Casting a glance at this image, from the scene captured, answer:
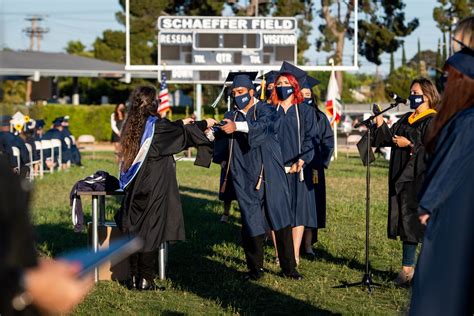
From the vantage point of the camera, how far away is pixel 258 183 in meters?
9.91

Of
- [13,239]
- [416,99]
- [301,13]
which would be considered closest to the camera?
[13,239]

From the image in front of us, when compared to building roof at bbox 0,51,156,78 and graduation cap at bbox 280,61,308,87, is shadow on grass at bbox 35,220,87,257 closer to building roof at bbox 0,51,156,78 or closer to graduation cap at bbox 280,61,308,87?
graduation cap at bbox 280,61,308,87

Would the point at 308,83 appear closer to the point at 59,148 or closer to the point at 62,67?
the point at 59,148

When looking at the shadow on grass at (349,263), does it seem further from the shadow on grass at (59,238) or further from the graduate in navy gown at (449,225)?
the graduate in navy gown at (449,225)

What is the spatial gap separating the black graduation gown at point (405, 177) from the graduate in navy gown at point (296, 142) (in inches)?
47.8

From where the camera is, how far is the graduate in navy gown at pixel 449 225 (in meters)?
5.02

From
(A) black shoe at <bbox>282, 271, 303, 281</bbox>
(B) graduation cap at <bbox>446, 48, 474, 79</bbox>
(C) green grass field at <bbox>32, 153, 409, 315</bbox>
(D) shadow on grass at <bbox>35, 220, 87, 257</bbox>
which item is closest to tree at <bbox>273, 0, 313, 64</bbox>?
(C) green grass field at <bbox>32, 153, 409, 315</bbox>

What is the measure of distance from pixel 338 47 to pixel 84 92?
22.0m

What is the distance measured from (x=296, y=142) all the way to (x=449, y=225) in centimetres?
558

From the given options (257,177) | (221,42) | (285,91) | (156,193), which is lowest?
(156,193)

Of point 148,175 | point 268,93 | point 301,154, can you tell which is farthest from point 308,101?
point 148,175

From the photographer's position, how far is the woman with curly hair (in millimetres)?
9312

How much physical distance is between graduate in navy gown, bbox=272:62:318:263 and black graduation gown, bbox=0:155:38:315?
745 centimetres

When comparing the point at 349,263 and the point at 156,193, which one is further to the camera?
the point at 349,263
